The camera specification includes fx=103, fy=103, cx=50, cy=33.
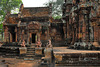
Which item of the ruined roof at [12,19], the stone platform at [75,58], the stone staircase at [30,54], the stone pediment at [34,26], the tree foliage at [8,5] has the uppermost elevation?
the tree foliage at [8,5]

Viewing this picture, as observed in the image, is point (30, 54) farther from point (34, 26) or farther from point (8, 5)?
point (8, 5)

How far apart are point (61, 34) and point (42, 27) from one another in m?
3.29

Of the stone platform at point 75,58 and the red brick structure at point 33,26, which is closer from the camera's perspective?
the stone platform at point 75,58

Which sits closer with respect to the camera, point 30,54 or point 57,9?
point 30,54

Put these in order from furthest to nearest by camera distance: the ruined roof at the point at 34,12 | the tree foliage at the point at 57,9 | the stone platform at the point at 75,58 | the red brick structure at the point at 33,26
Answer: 1. the tree foliage at the point at 57,9
2. the ruined roof at the point at 34,12
3. the red brick structure at the point at 33,26
4. the stone platform at the point at 75,58

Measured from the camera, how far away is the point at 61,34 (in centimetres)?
1639

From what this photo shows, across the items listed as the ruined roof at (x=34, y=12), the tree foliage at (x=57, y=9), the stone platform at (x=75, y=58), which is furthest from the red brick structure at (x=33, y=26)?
the tree foliage at (x=57, y=9)

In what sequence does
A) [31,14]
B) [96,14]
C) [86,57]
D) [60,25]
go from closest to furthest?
[86,57], [96,14], [60,25], [31,14]

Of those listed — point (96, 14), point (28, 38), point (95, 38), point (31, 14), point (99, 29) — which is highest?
point (31, 14)

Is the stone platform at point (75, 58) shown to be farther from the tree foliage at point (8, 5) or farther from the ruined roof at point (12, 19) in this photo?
the tree foliage at point (8, 5)

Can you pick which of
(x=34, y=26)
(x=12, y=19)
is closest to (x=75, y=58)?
(x=34, y=26)

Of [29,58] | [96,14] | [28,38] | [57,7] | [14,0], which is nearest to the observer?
[96,14]

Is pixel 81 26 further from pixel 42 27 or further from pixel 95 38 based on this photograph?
pixel 42 27

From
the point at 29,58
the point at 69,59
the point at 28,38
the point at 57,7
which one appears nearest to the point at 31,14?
the point at 28,38
